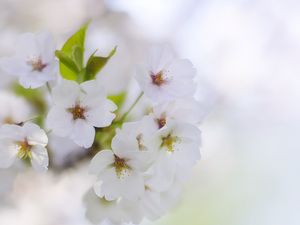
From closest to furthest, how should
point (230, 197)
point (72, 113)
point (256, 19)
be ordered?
1. point (72, 113)
2. point (230, 197)
3. point (256, 19)

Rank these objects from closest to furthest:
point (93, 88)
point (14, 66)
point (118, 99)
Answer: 1. point (93, 88)
2. point (14, 66)
3. point (118, 99)

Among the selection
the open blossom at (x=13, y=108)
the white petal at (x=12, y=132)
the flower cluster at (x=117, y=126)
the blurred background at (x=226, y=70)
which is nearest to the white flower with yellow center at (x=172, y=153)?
the flower cluster at (x=117, y=126)

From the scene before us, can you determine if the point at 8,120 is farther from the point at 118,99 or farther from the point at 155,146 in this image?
the point at 155,146

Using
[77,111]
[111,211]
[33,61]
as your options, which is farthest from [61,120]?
[111,211]

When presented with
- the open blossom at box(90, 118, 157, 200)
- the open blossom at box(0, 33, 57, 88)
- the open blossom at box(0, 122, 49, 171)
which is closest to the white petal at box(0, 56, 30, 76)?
the open blossom at box(0, 33, 57, 88)

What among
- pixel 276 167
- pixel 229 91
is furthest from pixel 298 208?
pixel 229 91

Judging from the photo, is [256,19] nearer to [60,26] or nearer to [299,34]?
[299,34]

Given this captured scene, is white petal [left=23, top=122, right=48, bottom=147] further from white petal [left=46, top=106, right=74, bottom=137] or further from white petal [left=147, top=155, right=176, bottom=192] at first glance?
white petal [left=147, top=155, right=176, bottom=192]
